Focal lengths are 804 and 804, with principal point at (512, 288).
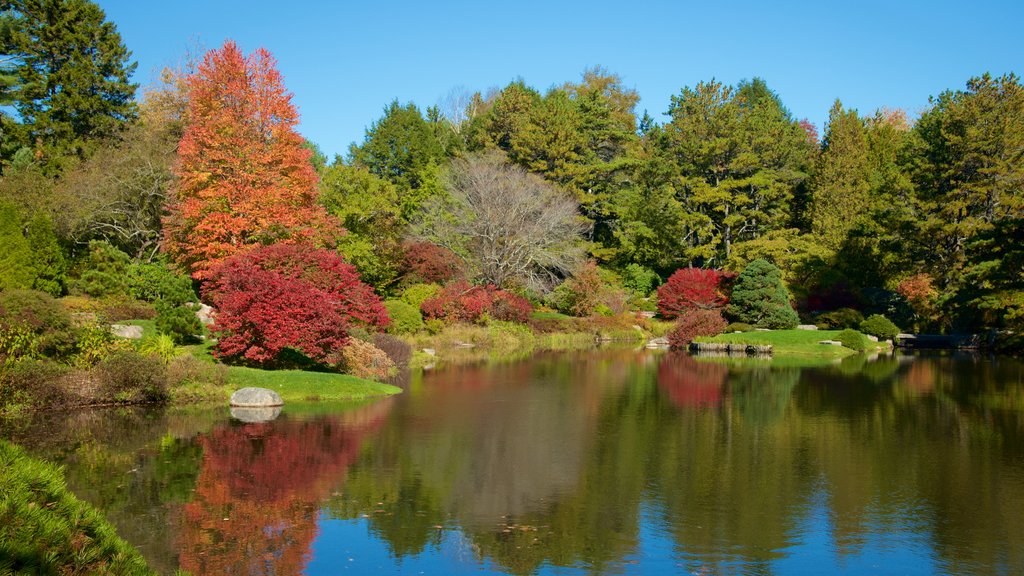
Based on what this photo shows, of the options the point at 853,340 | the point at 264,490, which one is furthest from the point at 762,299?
the point at 264,490

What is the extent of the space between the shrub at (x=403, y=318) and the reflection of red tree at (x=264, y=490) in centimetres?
1634

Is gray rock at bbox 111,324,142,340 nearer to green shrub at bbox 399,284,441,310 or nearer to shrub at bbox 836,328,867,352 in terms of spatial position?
green shrub at bbox 399,284,441,310

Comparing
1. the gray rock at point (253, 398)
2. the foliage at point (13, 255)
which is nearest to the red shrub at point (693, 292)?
the gray rock at point (253, 398)

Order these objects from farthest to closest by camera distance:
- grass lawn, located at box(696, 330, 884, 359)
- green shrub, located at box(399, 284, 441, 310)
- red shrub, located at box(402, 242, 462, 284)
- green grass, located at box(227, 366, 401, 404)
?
red shrub, located at box(402, 242, 462, 284), green shrub, located at box(399, 284, 441, 310), grass lawn, located at box(696, 330, 884, 359), green grass, located at box(227, 366, 401, 404)

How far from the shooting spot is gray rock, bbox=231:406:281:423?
60.1 feet

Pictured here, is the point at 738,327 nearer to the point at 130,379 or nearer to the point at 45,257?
the point at 130,379

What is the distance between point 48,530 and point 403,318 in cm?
3083

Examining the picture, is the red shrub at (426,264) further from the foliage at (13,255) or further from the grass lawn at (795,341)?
the foliage at (13,255)

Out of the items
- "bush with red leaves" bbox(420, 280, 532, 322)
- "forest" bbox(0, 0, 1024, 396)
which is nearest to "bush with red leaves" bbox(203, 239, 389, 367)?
"forest" bbox(0, 0, 1024, 396)

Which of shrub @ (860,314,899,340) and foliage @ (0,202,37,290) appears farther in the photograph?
shrub @ (860,314,899,340)

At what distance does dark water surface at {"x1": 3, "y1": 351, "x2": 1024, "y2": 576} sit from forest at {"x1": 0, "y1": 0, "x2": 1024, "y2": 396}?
19.8 ft

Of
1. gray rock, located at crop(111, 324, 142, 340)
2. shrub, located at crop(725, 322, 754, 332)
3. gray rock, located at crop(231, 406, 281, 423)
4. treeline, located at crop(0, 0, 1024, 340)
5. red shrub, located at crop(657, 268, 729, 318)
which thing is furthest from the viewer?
red shrub, located at crop(657, 268, 729, 318)

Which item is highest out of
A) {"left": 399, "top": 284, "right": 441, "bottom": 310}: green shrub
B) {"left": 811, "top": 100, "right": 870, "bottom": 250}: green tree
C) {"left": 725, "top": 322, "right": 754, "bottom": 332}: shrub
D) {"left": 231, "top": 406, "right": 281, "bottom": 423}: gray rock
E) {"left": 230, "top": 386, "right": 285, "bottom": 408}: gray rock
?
{"left": 811, "top": 100, "right": 870, "bottom": 250}: green tree

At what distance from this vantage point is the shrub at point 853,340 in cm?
3856
